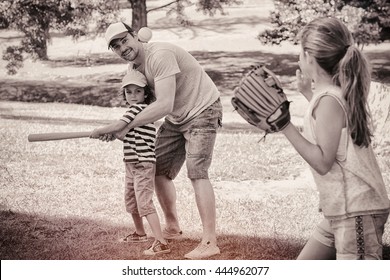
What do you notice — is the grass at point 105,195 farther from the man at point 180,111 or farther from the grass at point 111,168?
the man at point 180,111

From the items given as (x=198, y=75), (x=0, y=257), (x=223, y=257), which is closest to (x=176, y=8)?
(x=198, y=75)

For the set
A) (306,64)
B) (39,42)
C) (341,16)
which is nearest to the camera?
(306,64)

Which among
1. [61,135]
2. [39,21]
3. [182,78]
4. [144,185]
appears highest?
[39,21]

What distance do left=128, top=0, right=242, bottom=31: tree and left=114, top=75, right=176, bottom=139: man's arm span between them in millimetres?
604

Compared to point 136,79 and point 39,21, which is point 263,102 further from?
point 39,21

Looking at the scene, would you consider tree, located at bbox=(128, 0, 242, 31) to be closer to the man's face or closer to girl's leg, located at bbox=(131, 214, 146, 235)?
the man's face

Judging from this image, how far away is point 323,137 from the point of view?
243cm

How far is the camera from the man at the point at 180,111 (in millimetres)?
3225

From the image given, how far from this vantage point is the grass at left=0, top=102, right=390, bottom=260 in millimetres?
3551

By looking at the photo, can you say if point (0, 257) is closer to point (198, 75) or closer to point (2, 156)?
point (2, 156)

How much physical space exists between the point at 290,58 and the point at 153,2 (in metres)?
0.80

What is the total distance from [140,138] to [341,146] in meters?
1.12

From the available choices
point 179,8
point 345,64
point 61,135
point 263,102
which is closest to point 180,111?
point 61,135

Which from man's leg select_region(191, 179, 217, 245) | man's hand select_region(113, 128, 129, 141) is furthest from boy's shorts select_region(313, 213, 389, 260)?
man's hand select_region(113, 128, 129, 141)
